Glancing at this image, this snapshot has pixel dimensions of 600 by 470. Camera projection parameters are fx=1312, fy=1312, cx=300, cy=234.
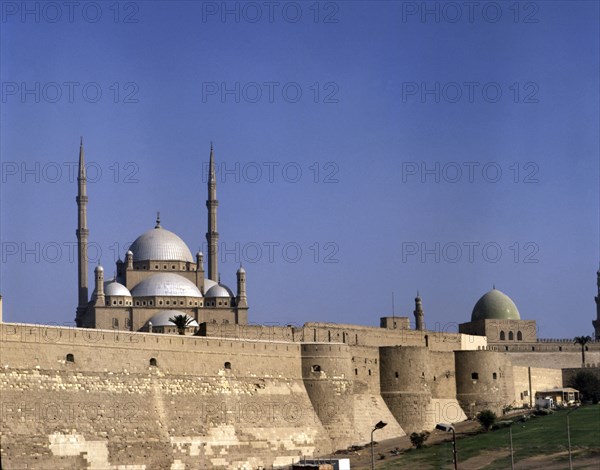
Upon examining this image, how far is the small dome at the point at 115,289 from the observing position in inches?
3019

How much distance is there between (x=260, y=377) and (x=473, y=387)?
1555 centimetres

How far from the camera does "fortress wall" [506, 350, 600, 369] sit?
8700cm

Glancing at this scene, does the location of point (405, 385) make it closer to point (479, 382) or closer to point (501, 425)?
point (501, 425)

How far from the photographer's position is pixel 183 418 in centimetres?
5316

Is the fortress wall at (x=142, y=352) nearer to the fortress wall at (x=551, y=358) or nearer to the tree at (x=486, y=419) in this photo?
the tree at (x=486, y=419)

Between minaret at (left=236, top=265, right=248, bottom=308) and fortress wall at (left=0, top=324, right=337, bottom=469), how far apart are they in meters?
20.9

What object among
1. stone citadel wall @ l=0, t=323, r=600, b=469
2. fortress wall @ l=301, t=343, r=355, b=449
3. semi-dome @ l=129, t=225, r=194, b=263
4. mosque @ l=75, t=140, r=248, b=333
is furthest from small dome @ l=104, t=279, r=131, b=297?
fortress wall @ l=301, t=343, r=355, b=449

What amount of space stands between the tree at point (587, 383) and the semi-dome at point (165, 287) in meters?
23.5

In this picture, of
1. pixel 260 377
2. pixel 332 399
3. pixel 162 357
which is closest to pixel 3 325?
pixel 162 357

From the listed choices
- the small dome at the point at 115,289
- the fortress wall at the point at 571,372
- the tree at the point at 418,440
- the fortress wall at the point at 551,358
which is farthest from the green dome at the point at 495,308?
the tree at the point at 418,440

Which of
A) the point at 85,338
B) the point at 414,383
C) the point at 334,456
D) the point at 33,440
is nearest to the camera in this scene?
the point at 33,440

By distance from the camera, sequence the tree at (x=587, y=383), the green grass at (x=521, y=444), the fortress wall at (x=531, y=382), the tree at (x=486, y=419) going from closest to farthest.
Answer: the green grass at (x=521, y=444), the tree at (x=486, y=419), the fortress wall at (x=531, y=382), the tree at (x=587, y=383)

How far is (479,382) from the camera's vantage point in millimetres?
68688

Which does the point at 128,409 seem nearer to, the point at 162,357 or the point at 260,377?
the point at 162,357
